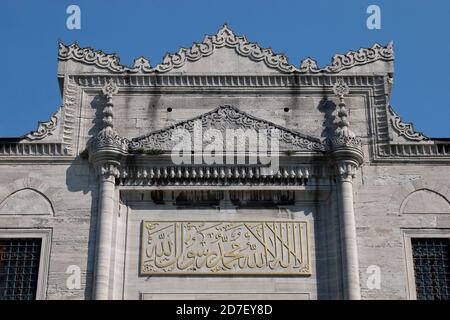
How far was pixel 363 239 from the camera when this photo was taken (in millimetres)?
19781

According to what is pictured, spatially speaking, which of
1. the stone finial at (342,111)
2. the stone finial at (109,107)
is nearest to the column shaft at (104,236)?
the stone finial at (109,107)

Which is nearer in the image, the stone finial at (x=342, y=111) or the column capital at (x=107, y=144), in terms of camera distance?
the column capital at (x=107, y=144)

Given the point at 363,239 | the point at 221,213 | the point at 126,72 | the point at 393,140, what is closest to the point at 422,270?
the point at 363,239

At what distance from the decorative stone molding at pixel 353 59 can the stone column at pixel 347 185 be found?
35.4 inches

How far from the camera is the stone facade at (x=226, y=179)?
63.7 ft

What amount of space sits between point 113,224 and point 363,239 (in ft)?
18.2

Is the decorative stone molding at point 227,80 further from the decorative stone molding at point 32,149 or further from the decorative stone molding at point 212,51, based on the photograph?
the decorative stone molding at point 32,149

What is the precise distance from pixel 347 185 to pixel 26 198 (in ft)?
23.8

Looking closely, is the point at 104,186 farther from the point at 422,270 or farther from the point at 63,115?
the point at 422,270

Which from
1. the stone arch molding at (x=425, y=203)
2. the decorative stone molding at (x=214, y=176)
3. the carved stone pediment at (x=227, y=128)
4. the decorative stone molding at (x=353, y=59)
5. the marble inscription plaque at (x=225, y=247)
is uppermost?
the decorative stone molding at (x=353, y=59)

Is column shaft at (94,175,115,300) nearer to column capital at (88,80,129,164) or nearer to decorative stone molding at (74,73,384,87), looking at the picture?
column capital at (88,80,129,164)

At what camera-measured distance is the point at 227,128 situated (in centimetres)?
2106
